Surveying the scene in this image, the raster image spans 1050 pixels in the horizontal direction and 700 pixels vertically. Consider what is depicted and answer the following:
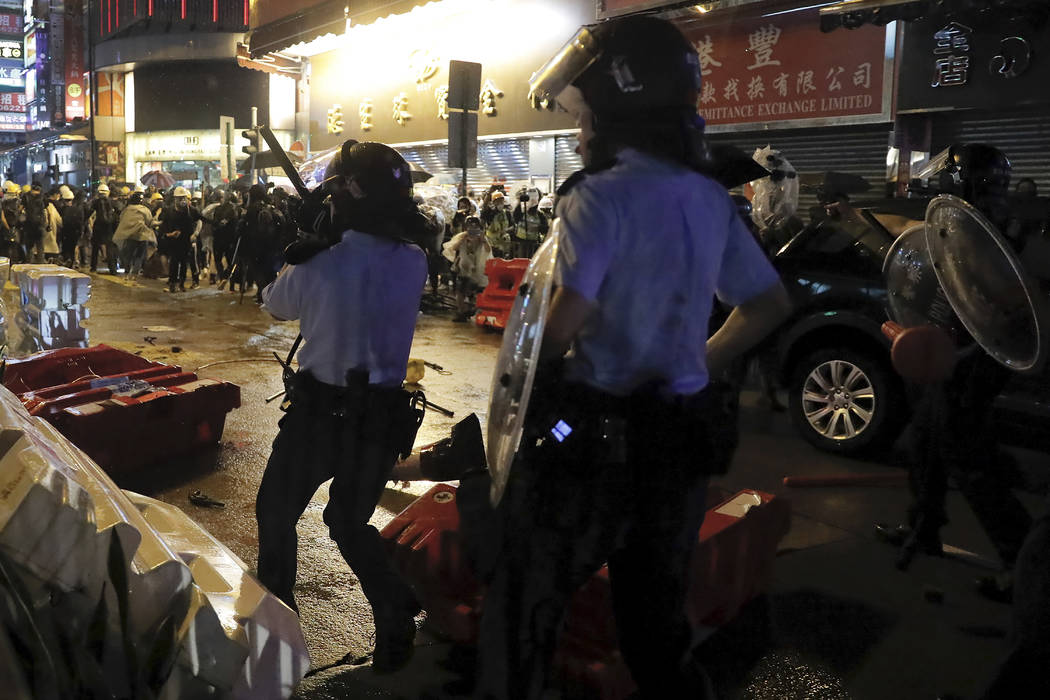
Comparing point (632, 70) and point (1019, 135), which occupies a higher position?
point (1019, 135)

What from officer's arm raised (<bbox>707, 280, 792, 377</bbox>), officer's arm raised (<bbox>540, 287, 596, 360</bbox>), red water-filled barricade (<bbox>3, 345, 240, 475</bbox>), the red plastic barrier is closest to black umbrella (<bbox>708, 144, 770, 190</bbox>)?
officer's arm raised (<bbox>707, 280, 792, 377</bbox>)

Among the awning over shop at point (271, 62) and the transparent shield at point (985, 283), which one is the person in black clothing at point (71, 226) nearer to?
the awning over shop at point (271, 62)

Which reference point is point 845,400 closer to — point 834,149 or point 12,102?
point 834,149

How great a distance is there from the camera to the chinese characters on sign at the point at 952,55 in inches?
459

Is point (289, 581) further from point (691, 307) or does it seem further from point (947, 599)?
point (947, 599)

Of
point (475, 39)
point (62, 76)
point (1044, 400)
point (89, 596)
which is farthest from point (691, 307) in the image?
point (62, 76)

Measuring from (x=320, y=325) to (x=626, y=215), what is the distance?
1.45 m

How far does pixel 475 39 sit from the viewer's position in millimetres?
20891

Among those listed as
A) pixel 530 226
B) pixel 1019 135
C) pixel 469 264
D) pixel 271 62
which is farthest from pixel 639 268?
pixel 271 62

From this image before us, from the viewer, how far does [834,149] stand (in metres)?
13.9

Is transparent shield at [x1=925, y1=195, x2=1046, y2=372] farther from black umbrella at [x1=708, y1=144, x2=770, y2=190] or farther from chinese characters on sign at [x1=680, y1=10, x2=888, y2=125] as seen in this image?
chinese characters on sign at [x1=680, y1=10, x2=888, y2=125]

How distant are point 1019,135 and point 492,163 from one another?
38.8 feet

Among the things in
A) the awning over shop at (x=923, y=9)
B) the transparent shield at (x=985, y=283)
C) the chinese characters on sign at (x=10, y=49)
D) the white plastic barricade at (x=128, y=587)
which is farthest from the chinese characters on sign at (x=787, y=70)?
the chinese characters on sign at (x=10, y=49)

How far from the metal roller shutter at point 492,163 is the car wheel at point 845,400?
1352cm
